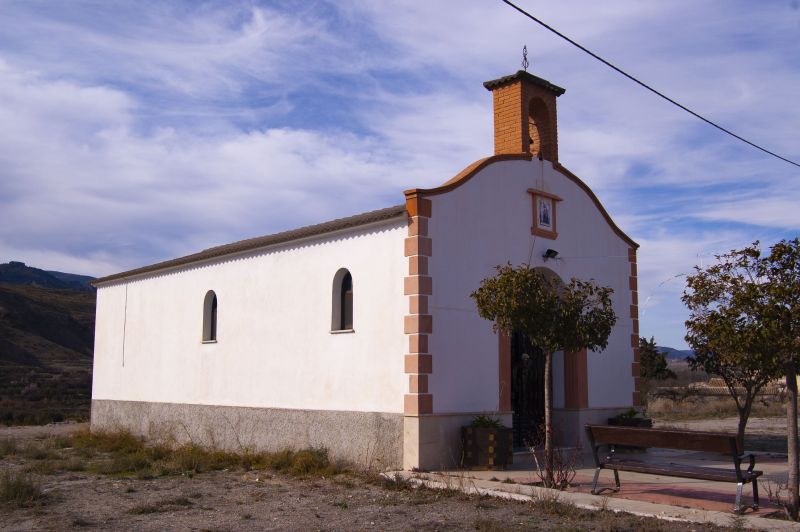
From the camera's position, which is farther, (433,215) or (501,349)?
(501,349)

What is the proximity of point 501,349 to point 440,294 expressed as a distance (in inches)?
72.7

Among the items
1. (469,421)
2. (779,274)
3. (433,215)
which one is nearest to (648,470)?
(779,274)

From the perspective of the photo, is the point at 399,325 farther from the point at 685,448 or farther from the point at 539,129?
the point at 539,129

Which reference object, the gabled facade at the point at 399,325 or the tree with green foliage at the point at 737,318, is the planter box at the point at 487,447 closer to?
the gabled facade at the point at 399,325

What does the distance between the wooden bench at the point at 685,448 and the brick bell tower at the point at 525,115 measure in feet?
22.4

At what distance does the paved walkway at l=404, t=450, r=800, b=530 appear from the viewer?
934 centimetres

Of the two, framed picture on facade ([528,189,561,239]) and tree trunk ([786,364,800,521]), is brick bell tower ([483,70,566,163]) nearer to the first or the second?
framed picture on facade ([528,189,561,239])

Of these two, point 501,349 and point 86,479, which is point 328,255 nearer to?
point 501,349

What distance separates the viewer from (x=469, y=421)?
1363cm

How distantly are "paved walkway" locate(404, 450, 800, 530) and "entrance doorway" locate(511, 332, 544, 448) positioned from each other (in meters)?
1.38

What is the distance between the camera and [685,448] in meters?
10.2

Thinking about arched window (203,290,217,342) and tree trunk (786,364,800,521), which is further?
arched window (203,290,217,342)

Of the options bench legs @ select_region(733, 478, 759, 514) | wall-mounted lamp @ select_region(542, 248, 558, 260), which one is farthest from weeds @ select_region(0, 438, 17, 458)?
bench legs @ select_region(733, 478, 759, 514)

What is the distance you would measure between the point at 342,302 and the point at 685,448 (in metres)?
7.04
